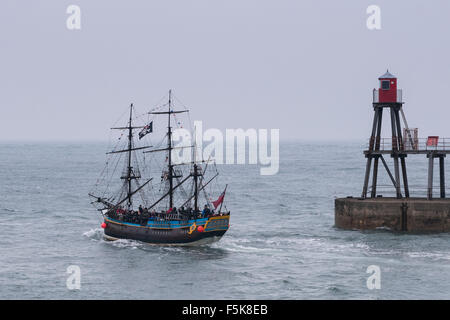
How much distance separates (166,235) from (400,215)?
19.1m

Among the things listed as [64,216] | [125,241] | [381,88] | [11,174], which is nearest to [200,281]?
[125,241]

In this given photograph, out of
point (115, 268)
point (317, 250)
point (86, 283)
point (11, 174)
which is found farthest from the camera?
point (11, 174)

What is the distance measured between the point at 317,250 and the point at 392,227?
744 cm

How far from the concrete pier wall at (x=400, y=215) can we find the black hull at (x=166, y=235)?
428 inches

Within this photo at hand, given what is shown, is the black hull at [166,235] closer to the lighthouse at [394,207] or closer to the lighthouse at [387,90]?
the lighthouse at [394,207]

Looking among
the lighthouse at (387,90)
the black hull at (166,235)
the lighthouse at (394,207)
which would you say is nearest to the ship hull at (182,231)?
the black hull at (166,235)

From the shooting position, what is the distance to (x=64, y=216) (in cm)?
8562

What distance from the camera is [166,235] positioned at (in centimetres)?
6669

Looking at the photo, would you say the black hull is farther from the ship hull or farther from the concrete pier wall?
the concrete pier wall

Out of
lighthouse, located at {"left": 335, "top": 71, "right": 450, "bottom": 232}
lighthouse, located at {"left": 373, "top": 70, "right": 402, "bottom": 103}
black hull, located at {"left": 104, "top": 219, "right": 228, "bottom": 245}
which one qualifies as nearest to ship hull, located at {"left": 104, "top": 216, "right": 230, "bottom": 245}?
black hull, located at {"left": 104, "top": 219, "right": 228, "bottom": 245}

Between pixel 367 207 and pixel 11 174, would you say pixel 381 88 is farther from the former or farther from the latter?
pixel 11 174

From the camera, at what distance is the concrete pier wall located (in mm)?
64188

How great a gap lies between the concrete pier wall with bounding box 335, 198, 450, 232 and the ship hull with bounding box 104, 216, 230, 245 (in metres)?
10.6

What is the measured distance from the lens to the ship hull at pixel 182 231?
65625 mm
